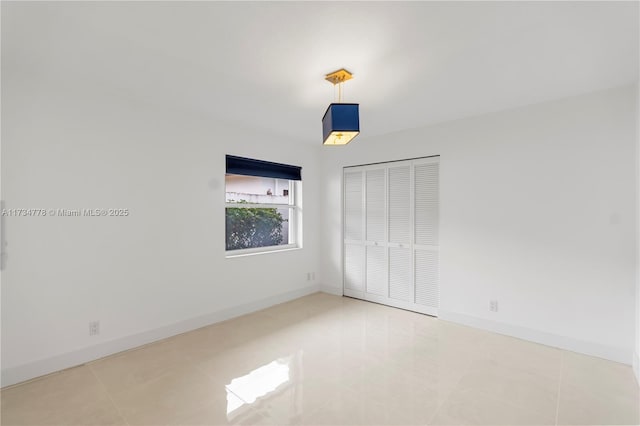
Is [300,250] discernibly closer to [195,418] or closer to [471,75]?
[195,418]

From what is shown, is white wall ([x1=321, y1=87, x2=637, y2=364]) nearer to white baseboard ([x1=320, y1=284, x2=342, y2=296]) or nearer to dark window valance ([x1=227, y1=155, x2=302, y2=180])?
dark window valance ([x1=227, y1=155, x2=302, y2=180])

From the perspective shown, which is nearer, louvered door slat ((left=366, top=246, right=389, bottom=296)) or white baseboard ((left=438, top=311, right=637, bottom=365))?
white baseboard ((left=438, top=311, right=637, bottom=365))

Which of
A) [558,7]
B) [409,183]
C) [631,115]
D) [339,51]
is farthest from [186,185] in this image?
[631,115]

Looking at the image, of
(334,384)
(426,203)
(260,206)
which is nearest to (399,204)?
(426,203)

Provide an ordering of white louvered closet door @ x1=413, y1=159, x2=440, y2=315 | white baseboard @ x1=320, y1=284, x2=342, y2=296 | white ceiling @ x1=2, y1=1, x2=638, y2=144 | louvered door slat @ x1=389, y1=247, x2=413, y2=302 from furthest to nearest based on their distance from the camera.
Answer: white baseboard @ x1=320, y1=284, x2=342, y2=296 < louvered door slat @ x1=389, y1=247, x2=413, y2=302 < white louvered closet door @ x1=413, y1=159, x2=440, y2=315 < white ceiling @ x1=2, y1=1, x2=638, y2=144

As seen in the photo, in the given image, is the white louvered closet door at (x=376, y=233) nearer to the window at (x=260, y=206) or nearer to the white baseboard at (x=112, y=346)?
the window at (x=260, y=206)

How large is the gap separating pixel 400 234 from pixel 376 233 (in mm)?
394

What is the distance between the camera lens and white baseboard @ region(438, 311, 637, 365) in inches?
108

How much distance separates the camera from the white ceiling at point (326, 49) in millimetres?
1777

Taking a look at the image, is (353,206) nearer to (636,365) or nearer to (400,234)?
(400,234)

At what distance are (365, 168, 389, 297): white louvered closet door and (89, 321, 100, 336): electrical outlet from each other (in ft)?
11.1

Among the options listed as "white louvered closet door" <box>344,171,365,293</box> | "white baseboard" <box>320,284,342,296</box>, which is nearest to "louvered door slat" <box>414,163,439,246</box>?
"white louvered closet door" <box>344,171,365,293</box>

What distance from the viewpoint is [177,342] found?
10.4ft

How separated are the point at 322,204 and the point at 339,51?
10.3ft
